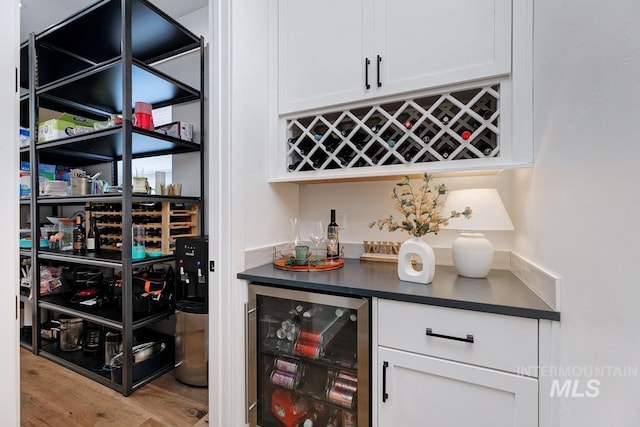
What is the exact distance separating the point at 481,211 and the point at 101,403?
236cm

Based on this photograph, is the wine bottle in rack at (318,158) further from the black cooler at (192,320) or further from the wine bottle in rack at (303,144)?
the black cooler at (192,320)

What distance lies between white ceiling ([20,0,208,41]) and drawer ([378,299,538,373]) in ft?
8.45

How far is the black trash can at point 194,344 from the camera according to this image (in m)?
1.84

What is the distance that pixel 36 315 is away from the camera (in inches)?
88.1

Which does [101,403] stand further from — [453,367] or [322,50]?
[322,50]

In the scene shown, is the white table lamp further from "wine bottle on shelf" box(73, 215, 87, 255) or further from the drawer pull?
"wine bottle on shelf" box(73, 215, 87, 255)

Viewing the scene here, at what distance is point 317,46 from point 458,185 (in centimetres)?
109

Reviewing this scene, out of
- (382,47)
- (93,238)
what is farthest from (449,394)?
(93,238)

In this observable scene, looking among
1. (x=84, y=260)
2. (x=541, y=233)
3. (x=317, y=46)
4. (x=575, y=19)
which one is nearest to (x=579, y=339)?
(x=541, y=233)

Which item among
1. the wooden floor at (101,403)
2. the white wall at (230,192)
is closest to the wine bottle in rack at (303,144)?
the white wall at (230,192)

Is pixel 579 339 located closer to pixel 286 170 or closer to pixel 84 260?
pixel 286 170

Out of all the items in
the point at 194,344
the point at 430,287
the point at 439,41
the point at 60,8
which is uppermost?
the point at 60,8

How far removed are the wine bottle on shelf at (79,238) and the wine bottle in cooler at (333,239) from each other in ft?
6.56

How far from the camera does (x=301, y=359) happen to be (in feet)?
4.39
